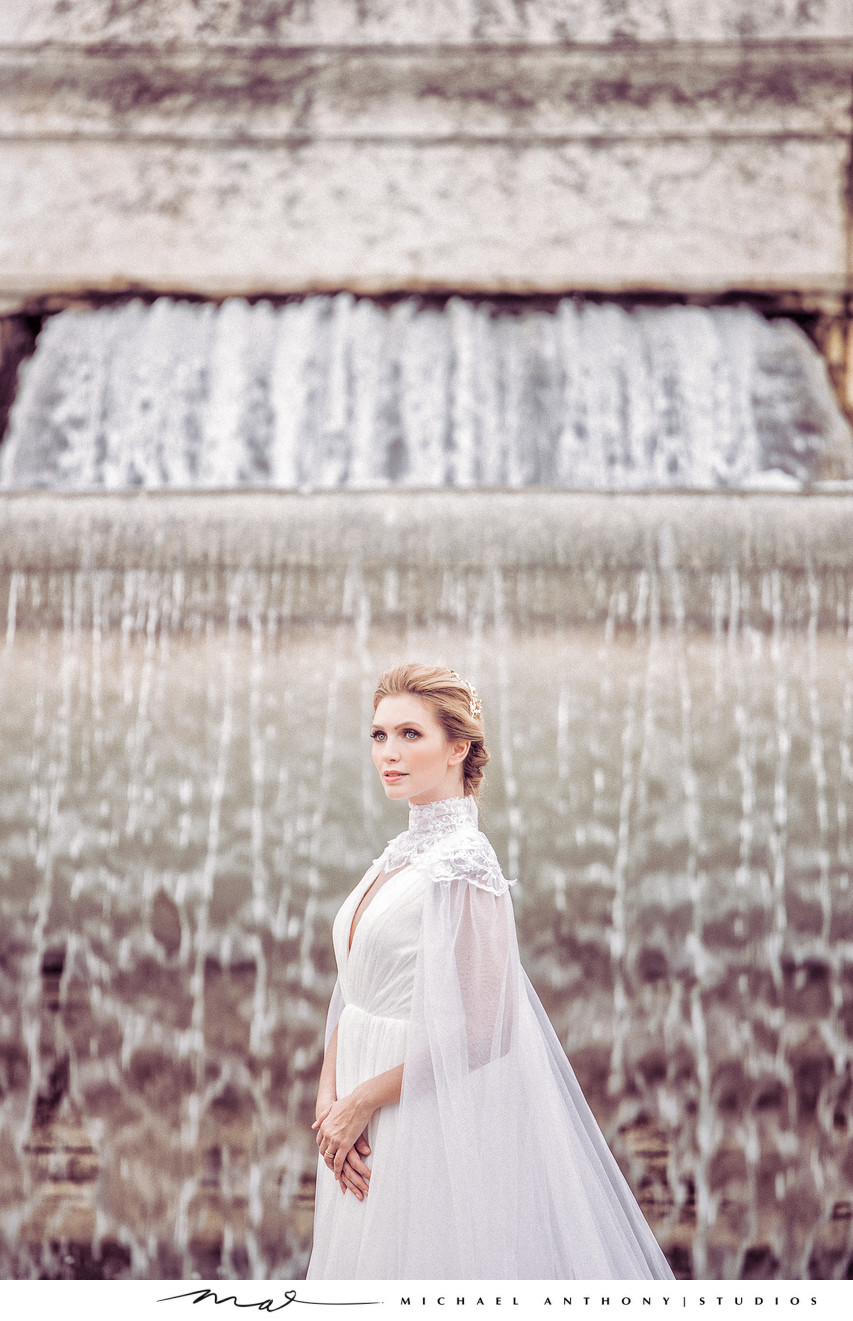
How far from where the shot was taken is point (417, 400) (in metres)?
3.25

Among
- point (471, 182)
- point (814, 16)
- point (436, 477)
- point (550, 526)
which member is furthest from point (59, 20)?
point (550, 526)

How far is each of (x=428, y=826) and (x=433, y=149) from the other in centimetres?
269

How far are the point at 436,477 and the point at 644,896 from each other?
1570 millimetres

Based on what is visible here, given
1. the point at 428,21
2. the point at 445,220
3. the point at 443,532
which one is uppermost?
the point at 428,21

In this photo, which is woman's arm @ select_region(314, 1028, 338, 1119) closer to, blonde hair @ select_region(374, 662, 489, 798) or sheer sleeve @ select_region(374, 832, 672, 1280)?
sheer sleeve @ select_region(374, 832, 672, 1280)

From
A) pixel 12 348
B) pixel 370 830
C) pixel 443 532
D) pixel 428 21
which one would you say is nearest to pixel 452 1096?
pixel 370 830

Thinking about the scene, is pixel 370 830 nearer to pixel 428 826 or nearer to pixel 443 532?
pixel 443 532

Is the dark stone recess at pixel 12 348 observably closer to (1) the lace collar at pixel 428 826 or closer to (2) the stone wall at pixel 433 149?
(2) the stone wall at pixel 433 149

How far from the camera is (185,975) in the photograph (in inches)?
74.5

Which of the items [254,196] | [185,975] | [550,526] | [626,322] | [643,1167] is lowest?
[643,1167]

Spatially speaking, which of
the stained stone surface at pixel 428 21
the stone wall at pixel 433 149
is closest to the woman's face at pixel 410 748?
the stone wall at pixel 433 149

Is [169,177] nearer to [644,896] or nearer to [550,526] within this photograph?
[550,526]

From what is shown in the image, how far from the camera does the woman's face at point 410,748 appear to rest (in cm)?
120
